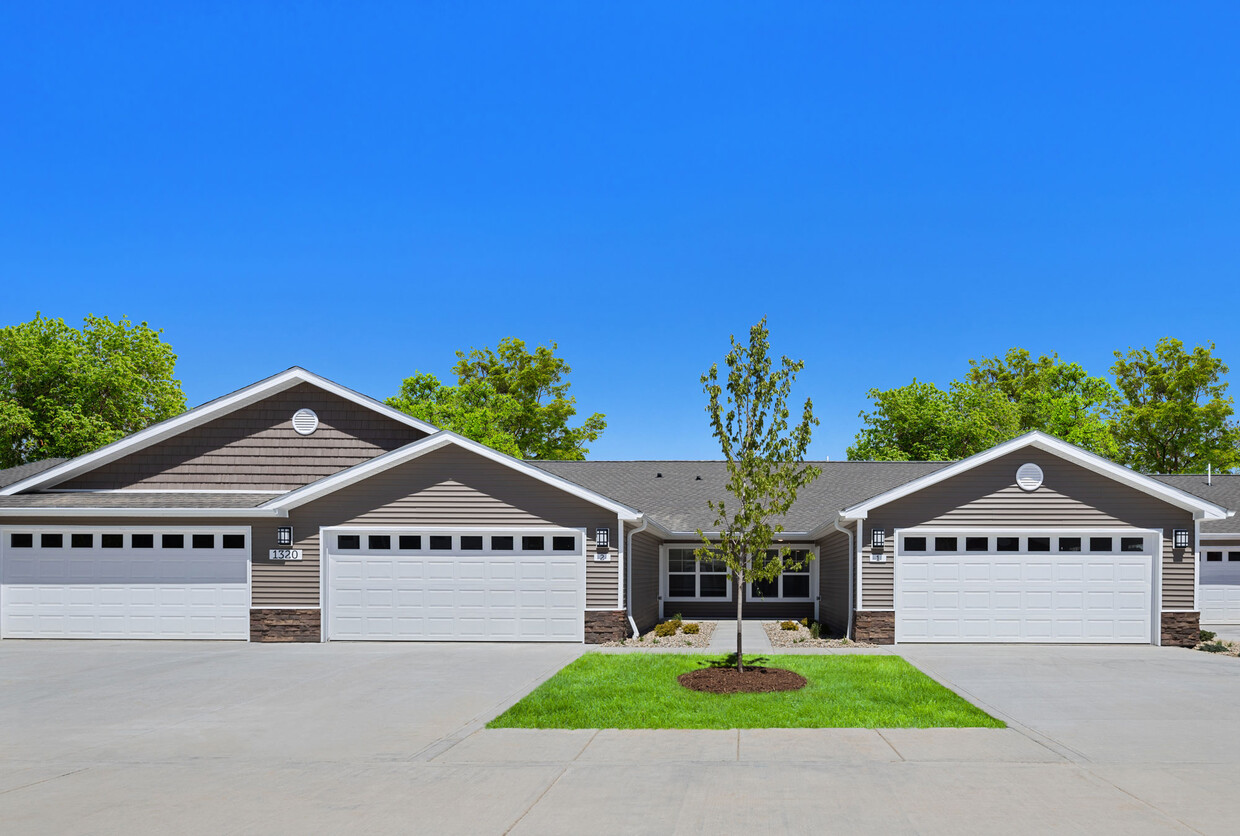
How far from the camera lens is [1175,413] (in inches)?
1741

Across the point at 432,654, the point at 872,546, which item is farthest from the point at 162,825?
the point at 872,546

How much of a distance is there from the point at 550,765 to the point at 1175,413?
44.6 metres

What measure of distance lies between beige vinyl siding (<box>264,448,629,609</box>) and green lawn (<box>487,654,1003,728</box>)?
4.23 metres

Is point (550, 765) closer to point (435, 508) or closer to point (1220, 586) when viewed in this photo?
point (435, 508)

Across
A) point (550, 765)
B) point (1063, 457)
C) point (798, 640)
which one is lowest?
point (798, 640)

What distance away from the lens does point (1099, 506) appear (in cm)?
1862

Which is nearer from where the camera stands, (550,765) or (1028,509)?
(550,765)

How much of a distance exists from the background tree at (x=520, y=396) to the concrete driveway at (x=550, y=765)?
126 ft

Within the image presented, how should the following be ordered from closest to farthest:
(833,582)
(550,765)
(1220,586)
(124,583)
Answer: (550,765)
(124,583)
(833,582)
(1220,586)

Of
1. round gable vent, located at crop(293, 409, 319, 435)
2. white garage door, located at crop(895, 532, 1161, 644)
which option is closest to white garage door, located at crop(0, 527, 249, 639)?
round gable vent, located at crop(293, 409, 319, 435)

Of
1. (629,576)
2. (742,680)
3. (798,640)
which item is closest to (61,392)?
(629,576)

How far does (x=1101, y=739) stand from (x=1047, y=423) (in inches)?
1948

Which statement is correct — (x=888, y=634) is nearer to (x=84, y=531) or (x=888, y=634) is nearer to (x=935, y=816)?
(x=935, y=816)

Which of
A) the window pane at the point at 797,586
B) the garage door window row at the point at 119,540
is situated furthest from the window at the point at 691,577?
the garage door window row at the point at 119,540
